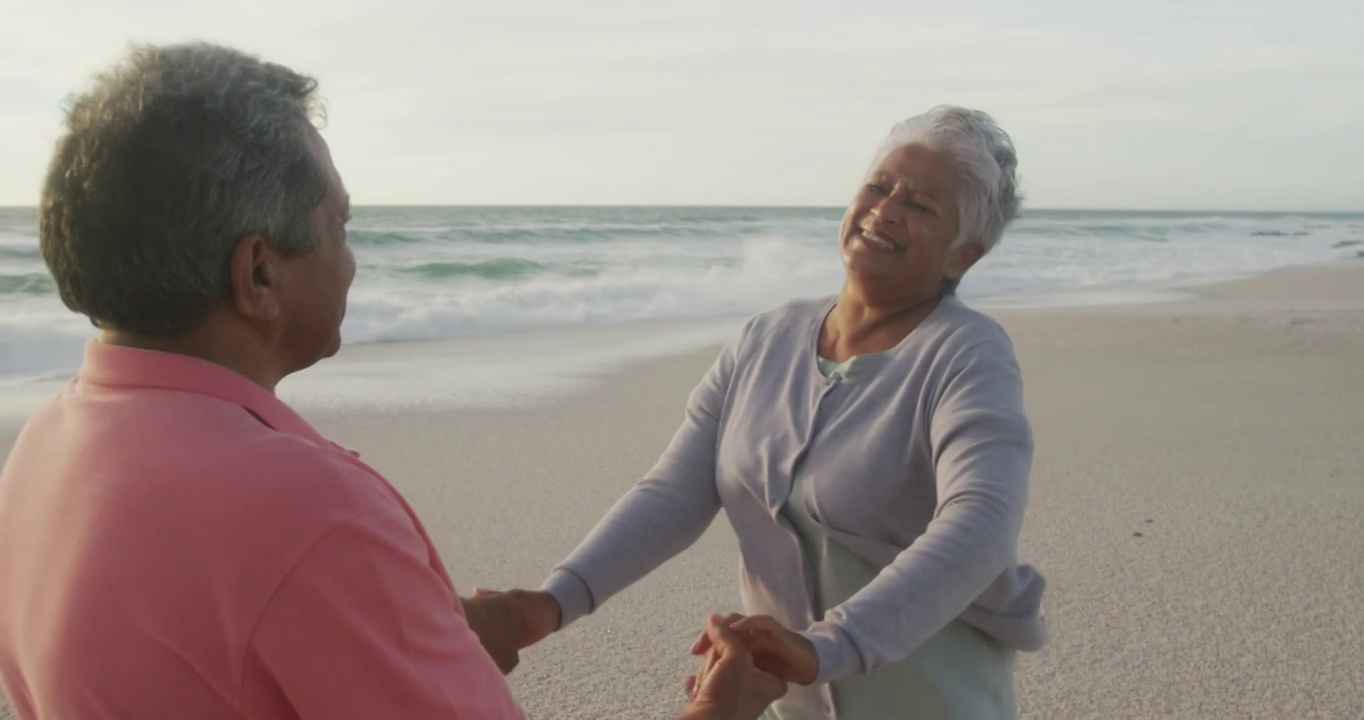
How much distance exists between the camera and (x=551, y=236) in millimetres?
27859

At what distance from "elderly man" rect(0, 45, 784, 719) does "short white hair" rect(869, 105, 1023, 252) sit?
1133 millimetres

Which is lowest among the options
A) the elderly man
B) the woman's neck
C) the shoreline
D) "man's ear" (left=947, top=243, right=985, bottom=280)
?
the shoreline

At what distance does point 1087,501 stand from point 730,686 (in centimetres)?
387

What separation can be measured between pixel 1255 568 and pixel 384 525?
12.8 feet

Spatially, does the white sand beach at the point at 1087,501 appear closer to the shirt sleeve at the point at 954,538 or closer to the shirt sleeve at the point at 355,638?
the shirt sleeve at the point at 954,538

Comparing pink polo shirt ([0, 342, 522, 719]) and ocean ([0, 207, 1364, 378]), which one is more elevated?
pink polo shirt ([0, 342, 522, 719])

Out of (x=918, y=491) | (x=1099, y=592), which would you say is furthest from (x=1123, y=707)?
(x=918, y=491)

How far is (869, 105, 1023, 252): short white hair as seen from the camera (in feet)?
6.86

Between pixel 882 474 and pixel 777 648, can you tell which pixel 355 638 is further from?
pixel 882 474

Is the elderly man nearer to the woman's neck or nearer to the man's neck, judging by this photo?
the man's neck

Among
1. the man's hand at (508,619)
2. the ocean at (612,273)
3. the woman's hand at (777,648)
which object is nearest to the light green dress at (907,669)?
the woman's hand at (777,648)

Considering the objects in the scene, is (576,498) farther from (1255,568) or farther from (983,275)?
(983,275)

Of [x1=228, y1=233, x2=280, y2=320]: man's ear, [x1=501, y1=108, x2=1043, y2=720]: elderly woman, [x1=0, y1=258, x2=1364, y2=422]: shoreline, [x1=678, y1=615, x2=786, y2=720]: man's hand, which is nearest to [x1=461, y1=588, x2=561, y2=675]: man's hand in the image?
[x1=501, y1=108, x2=1043, y2=720]: elderly woman

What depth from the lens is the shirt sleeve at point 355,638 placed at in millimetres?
1127
